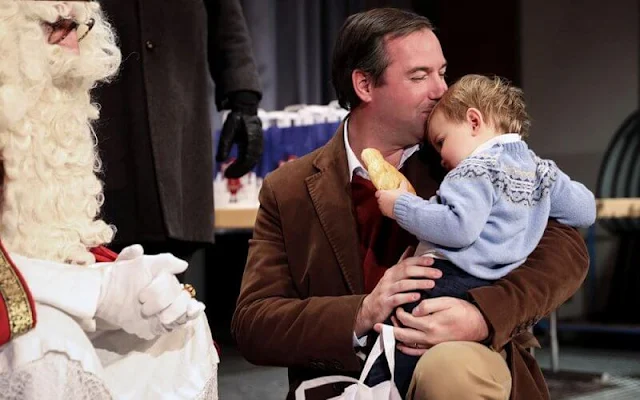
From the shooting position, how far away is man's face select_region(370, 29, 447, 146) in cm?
215

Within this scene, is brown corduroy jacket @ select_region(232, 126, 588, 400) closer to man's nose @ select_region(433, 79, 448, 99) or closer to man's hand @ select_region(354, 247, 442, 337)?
man's hand @ select_region(354, 247, 442, 337)

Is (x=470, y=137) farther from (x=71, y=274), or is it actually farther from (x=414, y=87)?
(x=71, y=274)

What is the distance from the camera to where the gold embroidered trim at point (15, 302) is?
1.22m

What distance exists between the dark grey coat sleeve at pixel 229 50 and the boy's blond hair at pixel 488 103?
0.86 m

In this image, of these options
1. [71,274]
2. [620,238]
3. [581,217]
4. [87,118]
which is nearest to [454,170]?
[581,217]

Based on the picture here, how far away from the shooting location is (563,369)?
15.4 feet

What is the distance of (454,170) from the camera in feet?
6.13

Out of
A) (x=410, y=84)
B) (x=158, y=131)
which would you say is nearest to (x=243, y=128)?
(x=158, y=131)

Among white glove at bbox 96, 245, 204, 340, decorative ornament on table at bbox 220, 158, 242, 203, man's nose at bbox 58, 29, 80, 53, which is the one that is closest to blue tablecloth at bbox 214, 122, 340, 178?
decorative ornament on table at bbox 220, 158, 242, 203

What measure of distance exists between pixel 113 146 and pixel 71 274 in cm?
114

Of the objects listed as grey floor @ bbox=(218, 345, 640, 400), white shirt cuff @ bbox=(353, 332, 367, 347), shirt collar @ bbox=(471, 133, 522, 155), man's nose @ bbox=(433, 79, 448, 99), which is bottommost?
grey floor @ bbox=(218, 345, 640, 400)

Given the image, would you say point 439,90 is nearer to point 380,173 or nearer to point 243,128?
point 380,173

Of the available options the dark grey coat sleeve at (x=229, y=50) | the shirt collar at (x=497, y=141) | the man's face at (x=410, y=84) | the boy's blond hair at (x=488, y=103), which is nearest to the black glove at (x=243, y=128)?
the dark grey coat sleeve at (x=229, y=50)

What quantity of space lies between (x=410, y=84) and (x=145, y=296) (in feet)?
3.38
